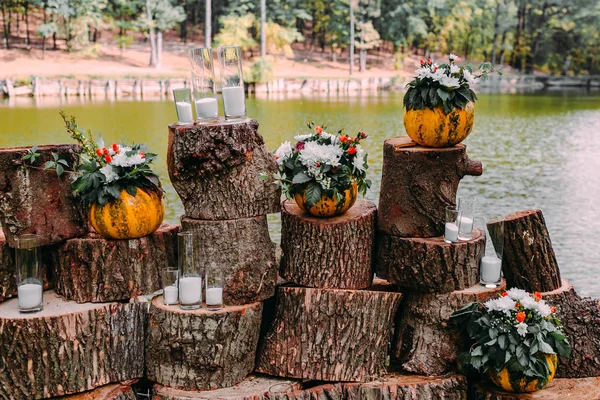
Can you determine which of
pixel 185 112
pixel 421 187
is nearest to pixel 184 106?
pixel 185 112

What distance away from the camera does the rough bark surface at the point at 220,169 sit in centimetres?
424

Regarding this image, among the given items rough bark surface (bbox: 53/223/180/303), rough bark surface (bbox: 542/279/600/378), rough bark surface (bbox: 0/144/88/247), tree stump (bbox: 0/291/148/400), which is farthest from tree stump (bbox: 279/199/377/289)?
rough bark surface (bbox: 0/144/88/247)

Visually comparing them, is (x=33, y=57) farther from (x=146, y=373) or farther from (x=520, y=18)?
(x=146, y=373)

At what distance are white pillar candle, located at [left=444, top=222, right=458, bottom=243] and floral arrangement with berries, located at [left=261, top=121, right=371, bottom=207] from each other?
65 centimetres

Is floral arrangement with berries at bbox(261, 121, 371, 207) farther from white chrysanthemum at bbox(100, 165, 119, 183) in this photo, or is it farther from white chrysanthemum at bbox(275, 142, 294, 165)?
white chrysanthemum at bbox(100, 165, 119, 183)

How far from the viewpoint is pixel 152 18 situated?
38406 millimetres

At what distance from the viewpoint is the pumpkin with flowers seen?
4.42 meters

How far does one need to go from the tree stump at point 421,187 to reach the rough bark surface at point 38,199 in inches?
78.9

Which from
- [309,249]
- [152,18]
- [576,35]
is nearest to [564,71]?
[576,35]

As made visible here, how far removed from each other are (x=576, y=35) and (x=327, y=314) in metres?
42.4

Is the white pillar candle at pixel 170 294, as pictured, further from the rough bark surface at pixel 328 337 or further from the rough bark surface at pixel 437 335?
the rough bark surface at pixel 437 335

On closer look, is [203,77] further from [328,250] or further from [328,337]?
[328,337]

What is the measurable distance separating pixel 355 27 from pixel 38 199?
4108 centimetres

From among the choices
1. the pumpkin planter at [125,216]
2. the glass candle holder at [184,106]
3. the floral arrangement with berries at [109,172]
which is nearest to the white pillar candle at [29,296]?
the pumpkin planter at [125,216]
